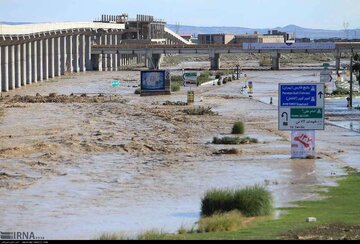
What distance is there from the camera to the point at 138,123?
5188cm

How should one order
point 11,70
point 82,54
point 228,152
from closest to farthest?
point 228,152, point 11,70, point 82,54

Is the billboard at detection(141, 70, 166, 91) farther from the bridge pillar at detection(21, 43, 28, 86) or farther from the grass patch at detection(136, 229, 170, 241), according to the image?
the grass patch at detection(136, 229, 170, 241)

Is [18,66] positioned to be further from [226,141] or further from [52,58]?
[226,141]

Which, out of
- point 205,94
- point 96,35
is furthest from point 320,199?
point 96,35

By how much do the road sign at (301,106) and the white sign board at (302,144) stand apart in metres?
0.40

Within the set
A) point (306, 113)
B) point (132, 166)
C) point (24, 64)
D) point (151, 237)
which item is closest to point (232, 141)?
point (306, 113)

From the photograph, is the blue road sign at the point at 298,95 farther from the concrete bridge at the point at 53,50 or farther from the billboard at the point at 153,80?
the concrete bridge at the point at 53,50

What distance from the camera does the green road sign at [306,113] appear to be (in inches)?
1344

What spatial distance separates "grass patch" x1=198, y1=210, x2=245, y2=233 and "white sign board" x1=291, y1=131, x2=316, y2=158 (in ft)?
45.8

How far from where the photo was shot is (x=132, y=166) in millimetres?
33969

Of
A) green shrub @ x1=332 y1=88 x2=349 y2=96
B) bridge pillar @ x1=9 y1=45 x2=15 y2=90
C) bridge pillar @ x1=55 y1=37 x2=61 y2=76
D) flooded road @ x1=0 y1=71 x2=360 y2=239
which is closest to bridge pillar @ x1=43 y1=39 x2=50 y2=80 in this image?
bridge pillar @ x1=55 y1=37 x2=61 y2=76

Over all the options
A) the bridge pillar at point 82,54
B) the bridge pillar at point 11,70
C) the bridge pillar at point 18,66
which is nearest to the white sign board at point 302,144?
the bridge pillar at point 11,70

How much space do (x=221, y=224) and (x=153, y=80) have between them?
56.8 meters

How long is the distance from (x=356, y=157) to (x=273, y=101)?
34859 millimetres
